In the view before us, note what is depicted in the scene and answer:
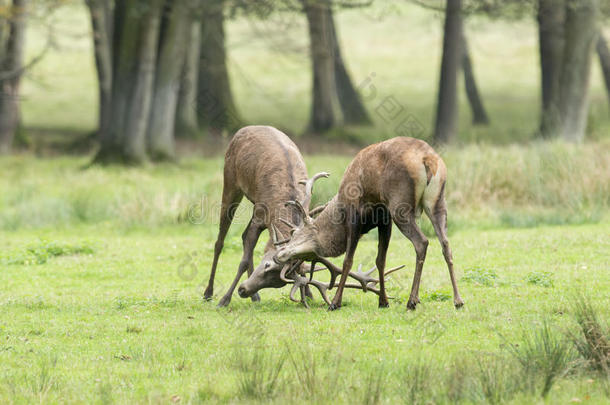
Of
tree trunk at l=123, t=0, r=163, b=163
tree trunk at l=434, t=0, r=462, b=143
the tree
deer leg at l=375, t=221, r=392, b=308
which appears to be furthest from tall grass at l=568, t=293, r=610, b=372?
the tree

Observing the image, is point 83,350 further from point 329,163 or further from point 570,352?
point 329,163

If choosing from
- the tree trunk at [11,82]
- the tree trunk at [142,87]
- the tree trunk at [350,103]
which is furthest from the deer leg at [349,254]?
the tree trunk at [350,103]

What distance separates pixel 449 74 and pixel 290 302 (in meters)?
17.1

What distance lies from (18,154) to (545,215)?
17.9 meters

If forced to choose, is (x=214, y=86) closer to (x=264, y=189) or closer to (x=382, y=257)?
(x=264, y=189)

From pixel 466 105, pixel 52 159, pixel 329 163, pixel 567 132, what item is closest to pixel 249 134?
pixel 329 163

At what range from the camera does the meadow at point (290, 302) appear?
666cm

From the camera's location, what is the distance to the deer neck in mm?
9273

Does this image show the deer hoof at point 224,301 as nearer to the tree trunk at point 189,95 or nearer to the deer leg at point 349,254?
the deer leg at point 349,254

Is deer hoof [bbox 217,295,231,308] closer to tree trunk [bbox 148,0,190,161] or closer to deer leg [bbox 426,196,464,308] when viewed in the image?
deer leg [bbox 426,196,464,308]

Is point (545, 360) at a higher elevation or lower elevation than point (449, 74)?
lower

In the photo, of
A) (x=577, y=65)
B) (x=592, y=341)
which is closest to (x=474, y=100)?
(x=577, y=65)

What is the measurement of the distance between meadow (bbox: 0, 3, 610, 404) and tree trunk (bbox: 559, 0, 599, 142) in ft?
8.71

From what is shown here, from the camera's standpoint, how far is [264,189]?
9852 mm
